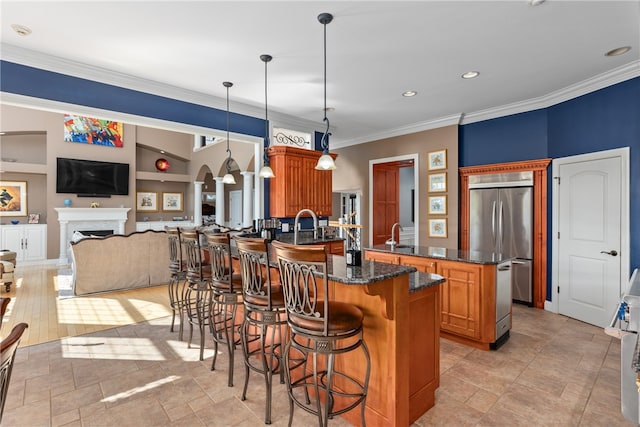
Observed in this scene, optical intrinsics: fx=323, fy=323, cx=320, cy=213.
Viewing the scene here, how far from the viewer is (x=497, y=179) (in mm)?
5047

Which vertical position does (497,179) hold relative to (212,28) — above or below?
below

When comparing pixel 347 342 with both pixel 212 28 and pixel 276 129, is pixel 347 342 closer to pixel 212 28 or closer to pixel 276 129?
pixel 212 28

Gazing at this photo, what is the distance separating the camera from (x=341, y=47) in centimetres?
317

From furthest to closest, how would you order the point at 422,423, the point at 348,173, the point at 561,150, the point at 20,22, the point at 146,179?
the point at 146,179 < the point at 348,173 < the point at 561,150 < the point at 20,22 < the point at 422,423

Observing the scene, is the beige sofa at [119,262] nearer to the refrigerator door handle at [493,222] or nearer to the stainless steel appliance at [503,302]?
the stainless steel appliance at [503,302]

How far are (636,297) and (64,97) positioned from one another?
16.8 ft

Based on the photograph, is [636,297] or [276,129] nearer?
[636,297]

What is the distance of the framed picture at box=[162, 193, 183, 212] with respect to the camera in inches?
436

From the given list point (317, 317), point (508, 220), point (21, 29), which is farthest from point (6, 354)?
point (508, 220)

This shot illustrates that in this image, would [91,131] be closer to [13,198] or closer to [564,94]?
[13,198]

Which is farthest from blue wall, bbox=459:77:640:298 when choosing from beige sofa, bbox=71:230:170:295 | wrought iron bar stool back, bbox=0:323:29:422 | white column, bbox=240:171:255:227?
beige sofa, bbox=71:230:170:295

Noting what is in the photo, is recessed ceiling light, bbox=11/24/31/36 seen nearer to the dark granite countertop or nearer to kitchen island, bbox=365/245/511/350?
the dark granite countertop

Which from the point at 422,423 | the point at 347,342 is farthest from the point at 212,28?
the point at 422,423

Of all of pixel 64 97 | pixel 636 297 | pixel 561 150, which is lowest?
pixel 636 297
